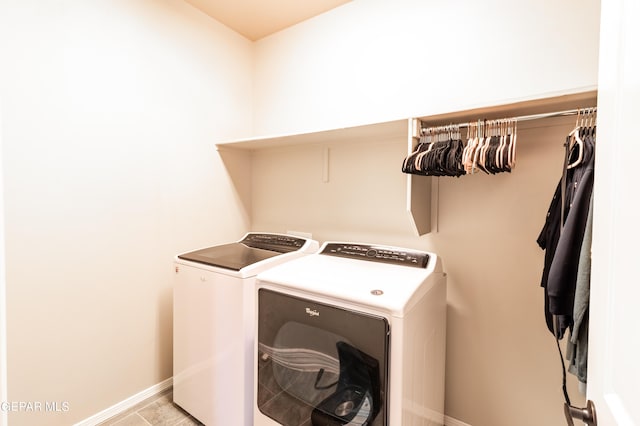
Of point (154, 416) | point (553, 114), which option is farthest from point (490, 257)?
point (154, 416)

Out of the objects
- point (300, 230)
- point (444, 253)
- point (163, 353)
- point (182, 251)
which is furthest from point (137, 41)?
point (444, 253)

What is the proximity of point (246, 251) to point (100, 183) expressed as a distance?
93 cm

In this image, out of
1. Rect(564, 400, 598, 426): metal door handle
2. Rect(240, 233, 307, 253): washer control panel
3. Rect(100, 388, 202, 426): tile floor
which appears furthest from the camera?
Rect(240, 233, 307, 253): washer control panel

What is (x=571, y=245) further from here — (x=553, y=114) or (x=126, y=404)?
(x=126, y=404)

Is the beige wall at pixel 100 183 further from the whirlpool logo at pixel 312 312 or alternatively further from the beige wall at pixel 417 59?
the whirlpool logo at pixel 312 312

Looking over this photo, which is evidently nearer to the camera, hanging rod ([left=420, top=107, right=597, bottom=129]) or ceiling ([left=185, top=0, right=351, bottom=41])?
hanging rod ([left=420, top=107, right=597, bottom=129])

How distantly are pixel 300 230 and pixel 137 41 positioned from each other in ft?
5.41

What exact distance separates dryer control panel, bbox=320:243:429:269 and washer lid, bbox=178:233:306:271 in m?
0.27

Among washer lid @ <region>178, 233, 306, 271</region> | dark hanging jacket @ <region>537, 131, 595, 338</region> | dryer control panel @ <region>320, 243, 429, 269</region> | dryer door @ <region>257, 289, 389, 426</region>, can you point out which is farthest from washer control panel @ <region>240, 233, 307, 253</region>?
dark hanging jacket @ <region>537, 131, 595, 338</region>

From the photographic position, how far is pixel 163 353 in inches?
83.5

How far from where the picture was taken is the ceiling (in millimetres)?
2154

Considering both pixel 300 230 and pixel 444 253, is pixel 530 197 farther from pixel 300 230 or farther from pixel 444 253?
pixel 300 230

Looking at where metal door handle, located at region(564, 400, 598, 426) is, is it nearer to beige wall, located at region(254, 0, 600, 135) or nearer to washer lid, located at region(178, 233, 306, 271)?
beige wall, located at region(254, 0, 600, 135)

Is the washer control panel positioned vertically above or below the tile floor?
above
